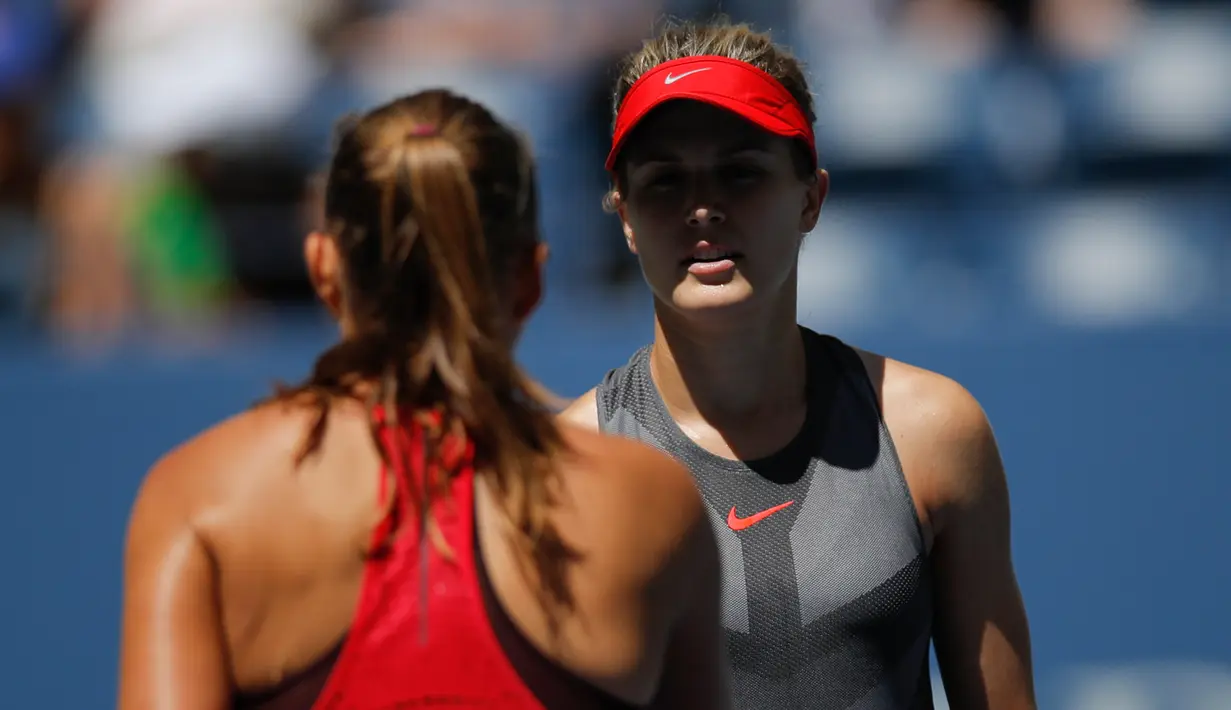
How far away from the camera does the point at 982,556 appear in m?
1.94

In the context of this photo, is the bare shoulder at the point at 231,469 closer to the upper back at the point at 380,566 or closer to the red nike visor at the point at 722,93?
the upper back at the point at 380,566

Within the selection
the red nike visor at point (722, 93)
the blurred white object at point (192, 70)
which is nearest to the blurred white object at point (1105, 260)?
the blurred white object at point (192, 70)

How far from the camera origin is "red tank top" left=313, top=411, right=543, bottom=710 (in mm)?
1297

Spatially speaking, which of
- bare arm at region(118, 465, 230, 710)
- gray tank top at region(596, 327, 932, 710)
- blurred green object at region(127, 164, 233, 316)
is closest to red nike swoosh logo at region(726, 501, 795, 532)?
gray tank top at region(596, 327, 932, 710)

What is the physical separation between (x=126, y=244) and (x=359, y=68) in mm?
981

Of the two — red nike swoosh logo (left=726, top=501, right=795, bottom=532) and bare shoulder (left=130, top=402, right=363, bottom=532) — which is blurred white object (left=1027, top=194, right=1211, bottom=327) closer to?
red nike swoosh logo (left=726, top=501, right=795, bottom=532)

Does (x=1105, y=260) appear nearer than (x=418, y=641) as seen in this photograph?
No

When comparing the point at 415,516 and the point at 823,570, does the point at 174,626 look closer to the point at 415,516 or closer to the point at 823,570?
the point at 415,516

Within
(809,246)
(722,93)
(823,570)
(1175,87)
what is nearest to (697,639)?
(823,570)

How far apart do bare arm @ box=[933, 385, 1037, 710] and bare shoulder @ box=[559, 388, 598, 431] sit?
0.46 metres

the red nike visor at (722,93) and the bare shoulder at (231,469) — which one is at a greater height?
the red nike visor at (722,93)

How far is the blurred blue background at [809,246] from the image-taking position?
430cm

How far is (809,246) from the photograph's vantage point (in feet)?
16.6

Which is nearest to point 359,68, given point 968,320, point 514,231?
point 968,320
